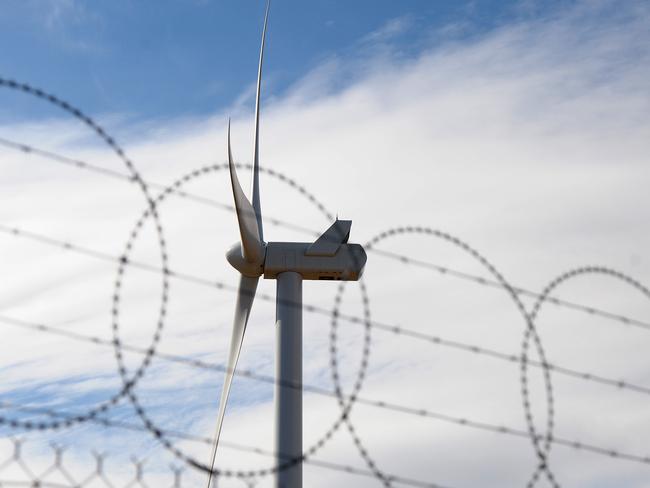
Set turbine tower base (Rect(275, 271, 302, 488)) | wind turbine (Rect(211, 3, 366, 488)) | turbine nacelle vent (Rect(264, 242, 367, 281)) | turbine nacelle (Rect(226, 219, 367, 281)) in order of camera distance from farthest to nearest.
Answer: turbine nacelle vent (Rect(264, 242, 367, 281))
turbine nacelle (Rect(226, 219, 367, 281))
wind turbine (Rect(211, 3, 366, 488))
turbine tower base (Rect(275, 271, 302, 488))

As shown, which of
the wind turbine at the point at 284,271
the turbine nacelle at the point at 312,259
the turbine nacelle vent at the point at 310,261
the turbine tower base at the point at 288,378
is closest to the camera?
the turbine tower base at the point at 288,378

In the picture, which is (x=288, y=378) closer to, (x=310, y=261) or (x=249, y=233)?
(x=310, y=261)

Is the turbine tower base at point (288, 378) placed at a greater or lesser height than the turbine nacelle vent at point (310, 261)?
lesser

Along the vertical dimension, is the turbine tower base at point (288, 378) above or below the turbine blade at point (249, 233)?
below

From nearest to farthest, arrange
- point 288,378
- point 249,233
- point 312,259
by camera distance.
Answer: point 288,378 < point 249,233 < point 312,259

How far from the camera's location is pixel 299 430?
97.0 feet

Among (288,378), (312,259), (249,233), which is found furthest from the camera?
(312,259)

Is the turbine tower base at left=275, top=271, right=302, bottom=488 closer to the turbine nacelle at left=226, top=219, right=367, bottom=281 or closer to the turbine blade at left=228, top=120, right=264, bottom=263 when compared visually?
the turbine nacelle at left=226, top=219, right=367, bottom=281

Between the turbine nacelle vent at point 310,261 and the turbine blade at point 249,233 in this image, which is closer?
the turbine blade at point 249,233

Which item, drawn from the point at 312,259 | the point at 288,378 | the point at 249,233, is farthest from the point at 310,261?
the point at 288,378

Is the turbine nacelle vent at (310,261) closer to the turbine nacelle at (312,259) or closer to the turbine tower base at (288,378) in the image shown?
the turbine nacelle at (312,259)

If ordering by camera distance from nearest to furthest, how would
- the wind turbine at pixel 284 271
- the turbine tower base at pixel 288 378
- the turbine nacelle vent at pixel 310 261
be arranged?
the turbine tower base at pixel 288 378
the wind turbine at pixel 284 271
the turbine nacelle vent at pixel 310 261

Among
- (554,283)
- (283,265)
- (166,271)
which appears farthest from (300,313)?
(166,271)

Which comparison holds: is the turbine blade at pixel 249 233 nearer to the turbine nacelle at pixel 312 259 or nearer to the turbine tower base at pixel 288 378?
the turbine nacelle at pixel 312 259
